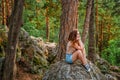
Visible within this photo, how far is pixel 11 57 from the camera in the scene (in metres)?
10.5

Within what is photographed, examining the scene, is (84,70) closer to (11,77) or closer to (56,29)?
(11,77)

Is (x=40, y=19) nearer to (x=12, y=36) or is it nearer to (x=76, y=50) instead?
(x=12, y=36)

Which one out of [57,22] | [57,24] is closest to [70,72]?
[57,22]

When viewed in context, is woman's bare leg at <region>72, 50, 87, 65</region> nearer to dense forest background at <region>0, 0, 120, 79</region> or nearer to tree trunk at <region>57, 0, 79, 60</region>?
tree trunk at <region>57, 0, 79, 60</region>

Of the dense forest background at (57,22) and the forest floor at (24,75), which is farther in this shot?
the dense forest background at (57,22)

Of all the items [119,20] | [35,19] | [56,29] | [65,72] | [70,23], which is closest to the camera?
[65,72]

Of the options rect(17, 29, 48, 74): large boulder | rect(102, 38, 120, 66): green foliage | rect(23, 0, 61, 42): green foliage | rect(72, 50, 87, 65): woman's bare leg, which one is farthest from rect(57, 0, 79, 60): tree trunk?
rect(102, 38, 120, 66): green foliage

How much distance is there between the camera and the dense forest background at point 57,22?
22078 millimetres

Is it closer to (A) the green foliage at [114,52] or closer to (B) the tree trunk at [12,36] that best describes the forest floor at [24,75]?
(B) the tree trunk at [12,36]

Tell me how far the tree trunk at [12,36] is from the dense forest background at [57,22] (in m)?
8.53

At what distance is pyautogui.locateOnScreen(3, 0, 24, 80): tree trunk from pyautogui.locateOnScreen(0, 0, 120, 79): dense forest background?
8529 mm

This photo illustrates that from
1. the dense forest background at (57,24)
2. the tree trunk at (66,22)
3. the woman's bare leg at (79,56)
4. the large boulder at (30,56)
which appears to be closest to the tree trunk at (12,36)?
the tree trunk at (66,22)

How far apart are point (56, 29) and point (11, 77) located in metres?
21.1

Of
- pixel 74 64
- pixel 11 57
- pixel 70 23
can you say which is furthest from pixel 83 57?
pixel 11 57
